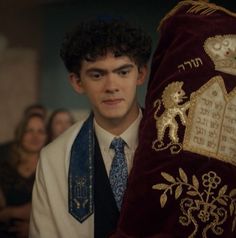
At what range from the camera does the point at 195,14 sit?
2.56ft

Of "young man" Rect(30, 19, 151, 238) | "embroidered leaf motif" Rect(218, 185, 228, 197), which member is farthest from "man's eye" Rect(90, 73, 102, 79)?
"embroidered leaf motif" Rect(218, 185, 228, 197)

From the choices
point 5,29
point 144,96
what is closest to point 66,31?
point 5,29

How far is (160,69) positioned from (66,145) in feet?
0.90

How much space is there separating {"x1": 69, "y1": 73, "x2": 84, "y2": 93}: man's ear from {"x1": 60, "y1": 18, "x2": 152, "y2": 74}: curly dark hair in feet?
0.05

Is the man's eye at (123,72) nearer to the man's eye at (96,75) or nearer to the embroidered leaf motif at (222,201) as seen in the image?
the man's eye at (96,75)

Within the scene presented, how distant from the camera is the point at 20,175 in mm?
966

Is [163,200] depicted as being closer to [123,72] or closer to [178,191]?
[178,191]

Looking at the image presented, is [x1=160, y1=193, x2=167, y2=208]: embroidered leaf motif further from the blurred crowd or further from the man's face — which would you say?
the blurred crowd

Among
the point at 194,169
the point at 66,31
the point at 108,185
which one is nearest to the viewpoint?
the point at 194,169

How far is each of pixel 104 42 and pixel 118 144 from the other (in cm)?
22

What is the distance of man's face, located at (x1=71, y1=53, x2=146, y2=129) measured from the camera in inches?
32.5

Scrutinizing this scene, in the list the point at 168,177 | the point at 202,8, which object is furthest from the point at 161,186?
the point at 202,8

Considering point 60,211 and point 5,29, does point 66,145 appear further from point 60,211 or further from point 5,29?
point 5,29

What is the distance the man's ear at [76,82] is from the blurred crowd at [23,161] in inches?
3.5
